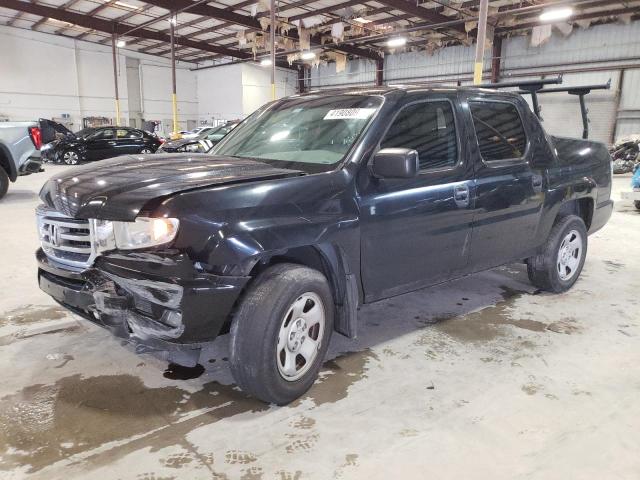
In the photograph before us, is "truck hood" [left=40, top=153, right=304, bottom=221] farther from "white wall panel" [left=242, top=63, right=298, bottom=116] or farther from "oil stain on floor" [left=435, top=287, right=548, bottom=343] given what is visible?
"white wall panel" [left=242, top=63, right=298, bottom=116]

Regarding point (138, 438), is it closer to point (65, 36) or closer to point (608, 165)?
point (608, 165)

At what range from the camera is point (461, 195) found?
10.3ft

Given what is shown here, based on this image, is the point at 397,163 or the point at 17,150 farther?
the point at 17,150

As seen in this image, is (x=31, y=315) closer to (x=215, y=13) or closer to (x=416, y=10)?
(x=416, y=10)

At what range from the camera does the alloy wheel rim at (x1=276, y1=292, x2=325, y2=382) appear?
2.43 metres

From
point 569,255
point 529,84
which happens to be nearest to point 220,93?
point 529,84

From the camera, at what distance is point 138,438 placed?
2.20m

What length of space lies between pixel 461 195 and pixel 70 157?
52.9ft

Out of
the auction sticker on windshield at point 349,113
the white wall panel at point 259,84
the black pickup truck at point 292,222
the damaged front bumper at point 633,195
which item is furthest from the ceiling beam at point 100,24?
the auction sticker on windshield at point 349,113

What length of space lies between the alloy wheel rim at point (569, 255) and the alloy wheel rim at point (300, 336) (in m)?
2.57

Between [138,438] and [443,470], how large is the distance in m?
1.33

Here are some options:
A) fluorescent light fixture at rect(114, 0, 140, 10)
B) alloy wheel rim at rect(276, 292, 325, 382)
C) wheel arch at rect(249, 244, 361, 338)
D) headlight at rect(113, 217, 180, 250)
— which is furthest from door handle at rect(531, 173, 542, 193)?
fluorescent light fixture at rect(114, 0, 140, 10)

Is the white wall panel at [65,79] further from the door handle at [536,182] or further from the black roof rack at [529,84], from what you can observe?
the door handle at [536,182]

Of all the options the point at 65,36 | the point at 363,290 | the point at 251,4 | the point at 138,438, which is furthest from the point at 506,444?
the point at 65,36
